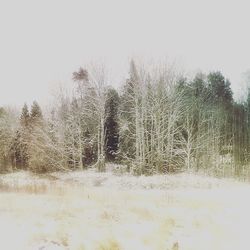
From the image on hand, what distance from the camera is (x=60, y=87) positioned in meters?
42.0

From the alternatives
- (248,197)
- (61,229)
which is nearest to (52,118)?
(248,197)

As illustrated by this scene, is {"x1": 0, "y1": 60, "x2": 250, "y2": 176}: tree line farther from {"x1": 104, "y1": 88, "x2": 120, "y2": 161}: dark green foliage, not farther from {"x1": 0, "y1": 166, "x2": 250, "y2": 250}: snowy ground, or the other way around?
{"x1": 0, "y1": 166, "x2": 250, "y2": 250}: snowy ground

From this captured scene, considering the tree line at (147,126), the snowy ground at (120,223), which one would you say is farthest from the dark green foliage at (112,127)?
the snowy ground at (120,223)

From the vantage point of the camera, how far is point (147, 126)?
1587 inches

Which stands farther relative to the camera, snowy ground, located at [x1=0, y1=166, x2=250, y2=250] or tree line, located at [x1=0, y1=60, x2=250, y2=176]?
tree line, located at [x1=0, y1=60, x2=250, y2=176]

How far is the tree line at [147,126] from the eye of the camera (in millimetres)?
35406

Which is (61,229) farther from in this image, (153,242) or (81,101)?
(81,101)

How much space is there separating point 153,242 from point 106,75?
103 feet

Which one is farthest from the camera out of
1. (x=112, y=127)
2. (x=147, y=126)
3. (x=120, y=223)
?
(x=112, y=127)

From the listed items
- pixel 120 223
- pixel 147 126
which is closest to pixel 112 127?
Answer: pixel 147 126

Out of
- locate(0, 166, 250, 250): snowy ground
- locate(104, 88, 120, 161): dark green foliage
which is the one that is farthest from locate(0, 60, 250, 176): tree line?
locate(0, 166, 250, 250): snowy ground

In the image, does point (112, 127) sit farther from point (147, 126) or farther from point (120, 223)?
point (120, 223)

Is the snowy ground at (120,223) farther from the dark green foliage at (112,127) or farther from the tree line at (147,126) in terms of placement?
the dark green foliage at (112,127)

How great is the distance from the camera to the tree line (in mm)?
35406
